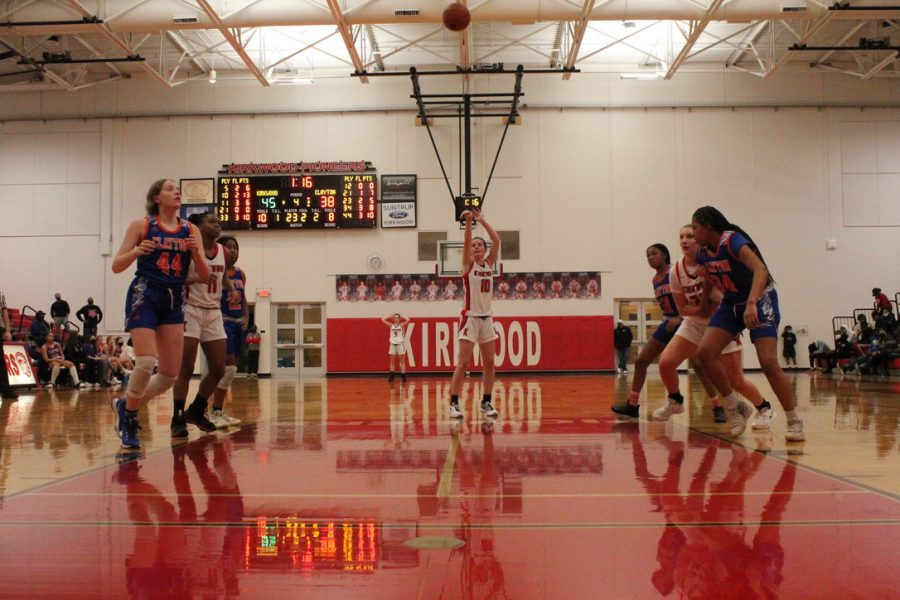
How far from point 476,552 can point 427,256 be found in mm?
18867

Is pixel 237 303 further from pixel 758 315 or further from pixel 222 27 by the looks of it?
pixel 222 27

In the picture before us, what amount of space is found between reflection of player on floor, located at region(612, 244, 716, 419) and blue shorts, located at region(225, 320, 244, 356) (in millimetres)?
3824

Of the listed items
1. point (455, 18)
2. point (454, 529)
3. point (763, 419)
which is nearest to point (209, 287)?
point (454, 529)

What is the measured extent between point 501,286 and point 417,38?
279 inches

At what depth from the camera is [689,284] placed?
639 centimetres

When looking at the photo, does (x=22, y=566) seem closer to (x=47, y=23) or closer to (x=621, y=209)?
(x=47, y=23)

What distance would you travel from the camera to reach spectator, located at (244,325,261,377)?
21.1 m

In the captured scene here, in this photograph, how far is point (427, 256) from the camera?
21312 mm

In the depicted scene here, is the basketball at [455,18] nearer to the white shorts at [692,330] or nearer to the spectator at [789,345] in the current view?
the white shorts at [692,330]

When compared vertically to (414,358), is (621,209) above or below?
above

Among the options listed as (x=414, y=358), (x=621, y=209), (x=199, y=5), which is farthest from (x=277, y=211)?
(x=621, y=209)

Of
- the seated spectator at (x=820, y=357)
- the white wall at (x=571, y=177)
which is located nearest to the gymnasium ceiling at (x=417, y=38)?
the white wall at (x=571, y=177)

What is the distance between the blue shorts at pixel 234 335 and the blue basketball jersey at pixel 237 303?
82 millimetres

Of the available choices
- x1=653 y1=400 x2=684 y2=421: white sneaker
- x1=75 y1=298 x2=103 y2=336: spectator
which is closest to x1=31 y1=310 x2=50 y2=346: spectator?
x1=75 y1=298 x2=103 y2=336: spectator
